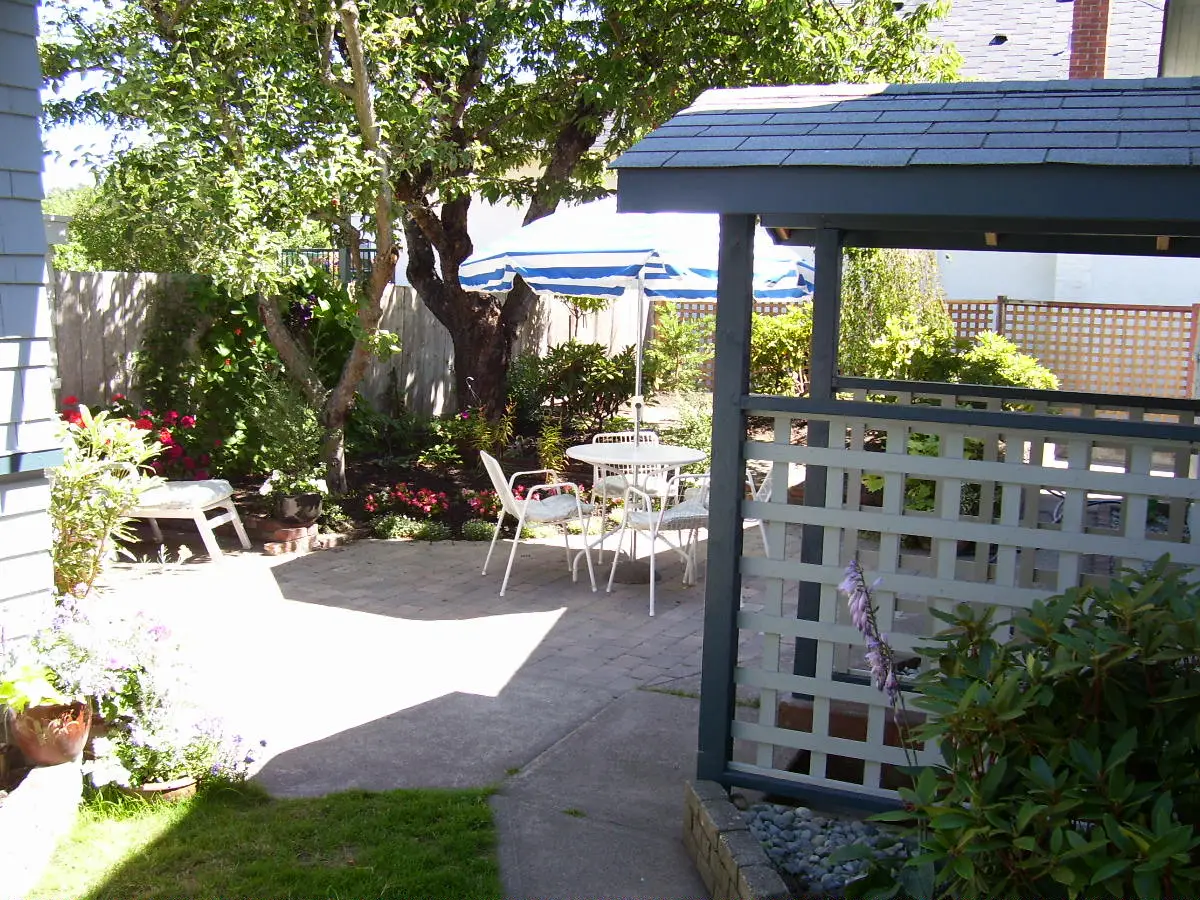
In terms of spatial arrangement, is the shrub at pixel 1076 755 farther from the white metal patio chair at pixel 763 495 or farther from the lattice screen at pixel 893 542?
the white metal patio chair at pixel 763 495

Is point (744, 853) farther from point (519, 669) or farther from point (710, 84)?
point (710, 84)

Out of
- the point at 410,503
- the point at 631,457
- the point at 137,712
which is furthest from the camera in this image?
the point at 410,503

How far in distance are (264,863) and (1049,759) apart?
2394 millimetres

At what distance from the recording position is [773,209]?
344cm

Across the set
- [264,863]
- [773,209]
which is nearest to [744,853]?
[264,863]

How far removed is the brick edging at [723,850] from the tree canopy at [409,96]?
505cm

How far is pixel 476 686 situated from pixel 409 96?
16.2 ft

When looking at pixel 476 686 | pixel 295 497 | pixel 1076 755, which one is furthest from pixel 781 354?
pixel 1076 755

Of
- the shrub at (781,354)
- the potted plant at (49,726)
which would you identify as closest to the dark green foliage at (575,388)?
the shrub at (781,354)

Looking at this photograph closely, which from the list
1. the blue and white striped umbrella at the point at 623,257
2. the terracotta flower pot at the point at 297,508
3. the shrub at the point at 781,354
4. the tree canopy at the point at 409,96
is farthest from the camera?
the shrub at the point at 781,354

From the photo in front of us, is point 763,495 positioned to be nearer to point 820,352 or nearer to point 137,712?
point 820,352

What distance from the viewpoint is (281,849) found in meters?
3.63

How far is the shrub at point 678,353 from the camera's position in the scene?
12.9 meters

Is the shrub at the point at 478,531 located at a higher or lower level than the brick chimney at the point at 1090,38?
lower
